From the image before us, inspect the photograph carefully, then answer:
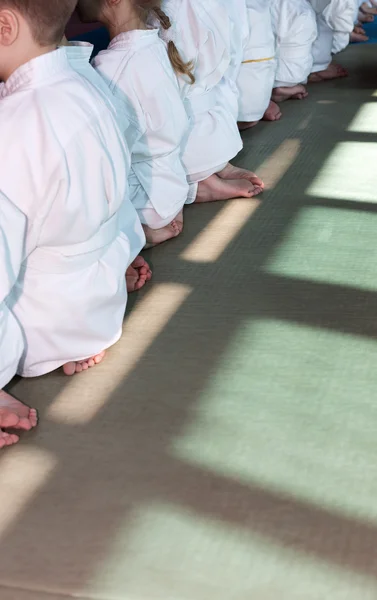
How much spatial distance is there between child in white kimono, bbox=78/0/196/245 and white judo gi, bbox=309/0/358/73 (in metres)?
1.74

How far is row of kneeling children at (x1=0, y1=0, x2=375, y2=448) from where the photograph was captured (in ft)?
4.76

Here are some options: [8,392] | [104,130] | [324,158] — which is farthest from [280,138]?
[8,392]

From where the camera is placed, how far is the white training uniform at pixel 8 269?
1434 mm

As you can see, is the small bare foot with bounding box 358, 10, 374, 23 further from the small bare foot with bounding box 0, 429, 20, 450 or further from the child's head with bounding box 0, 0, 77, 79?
the small bare foot with bounding box 0, 429, 20, 450

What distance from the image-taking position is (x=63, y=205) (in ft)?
4.93

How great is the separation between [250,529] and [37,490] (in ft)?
1.21

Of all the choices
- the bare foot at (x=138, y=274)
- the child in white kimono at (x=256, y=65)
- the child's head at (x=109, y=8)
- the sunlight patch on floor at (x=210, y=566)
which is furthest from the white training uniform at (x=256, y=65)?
the sunlight patch on floor at (x=210, y=566)

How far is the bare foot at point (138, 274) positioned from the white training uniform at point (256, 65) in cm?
124

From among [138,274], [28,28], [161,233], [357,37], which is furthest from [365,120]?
[28,28]

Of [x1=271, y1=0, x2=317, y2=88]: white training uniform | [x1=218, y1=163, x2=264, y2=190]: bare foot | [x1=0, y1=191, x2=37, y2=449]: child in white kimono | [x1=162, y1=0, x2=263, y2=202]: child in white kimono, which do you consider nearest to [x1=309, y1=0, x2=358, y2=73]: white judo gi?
[x1=271, y1=0, x2=317, y2=88]: white training uniform

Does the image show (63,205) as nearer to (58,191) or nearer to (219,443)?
(58,191)

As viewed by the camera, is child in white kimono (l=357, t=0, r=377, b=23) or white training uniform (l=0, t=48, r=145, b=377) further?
child in white kimono (l=357, t=0, r=377, b=23)

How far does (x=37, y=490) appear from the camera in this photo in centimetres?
136

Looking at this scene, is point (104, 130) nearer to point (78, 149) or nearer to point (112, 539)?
point (78, 149)
